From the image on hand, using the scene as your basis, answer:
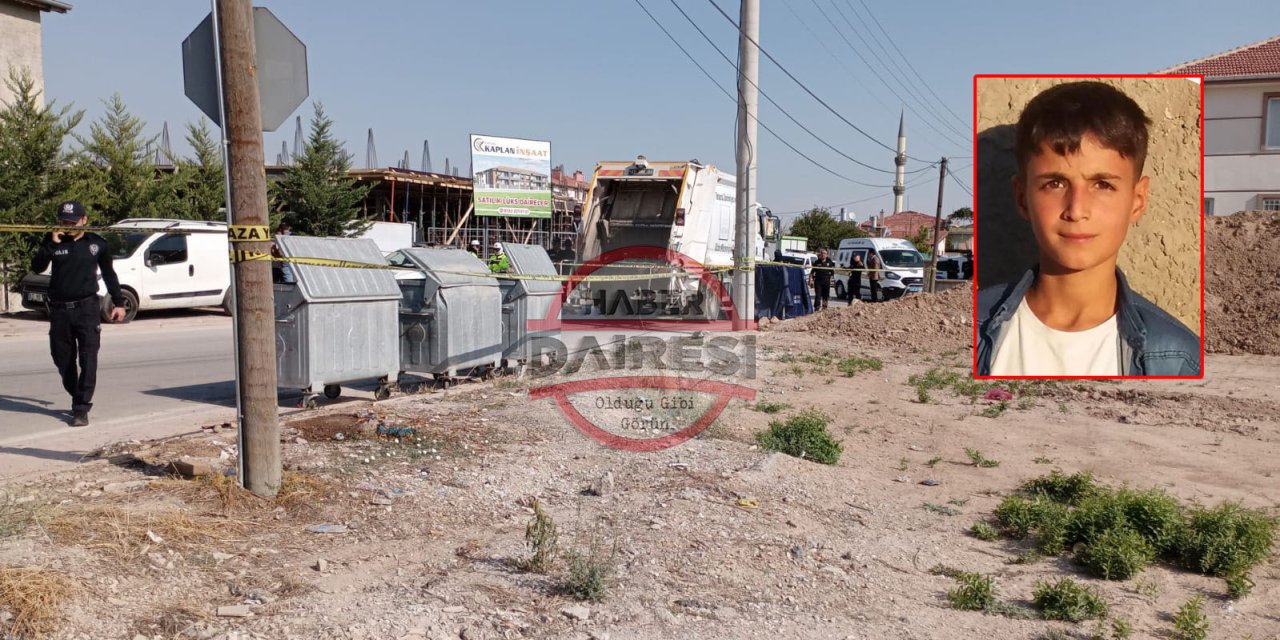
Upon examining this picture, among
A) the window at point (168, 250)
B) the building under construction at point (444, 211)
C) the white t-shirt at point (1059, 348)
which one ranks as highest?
the building under construction at point (444, 211)

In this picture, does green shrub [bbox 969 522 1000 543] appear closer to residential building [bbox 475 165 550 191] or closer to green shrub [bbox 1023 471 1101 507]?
green shrub [bbox 1023 471 1101 507]

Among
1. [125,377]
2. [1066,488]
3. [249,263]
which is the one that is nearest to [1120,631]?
[1066,488]

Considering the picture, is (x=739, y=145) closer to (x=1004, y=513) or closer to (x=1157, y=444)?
(x=1157, y=444)

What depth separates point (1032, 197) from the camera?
6.55 m

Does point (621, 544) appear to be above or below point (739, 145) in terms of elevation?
below

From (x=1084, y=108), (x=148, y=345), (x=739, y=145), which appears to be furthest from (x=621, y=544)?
(x=148, y=345)

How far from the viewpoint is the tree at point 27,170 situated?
1731 centimetres

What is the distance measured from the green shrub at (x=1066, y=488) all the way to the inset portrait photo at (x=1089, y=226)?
0.82m

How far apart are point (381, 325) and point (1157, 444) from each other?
7329 millimetres

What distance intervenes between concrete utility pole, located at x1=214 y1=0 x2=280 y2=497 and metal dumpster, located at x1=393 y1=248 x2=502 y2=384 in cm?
398

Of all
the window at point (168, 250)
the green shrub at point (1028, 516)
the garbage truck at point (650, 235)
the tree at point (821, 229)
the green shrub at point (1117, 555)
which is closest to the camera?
the green shrub at point (1117, 555)

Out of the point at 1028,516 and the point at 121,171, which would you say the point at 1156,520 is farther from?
the point at 121,171

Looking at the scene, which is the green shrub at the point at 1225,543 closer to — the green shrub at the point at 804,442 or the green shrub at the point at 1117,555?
the green shrub at the point at 1117,555

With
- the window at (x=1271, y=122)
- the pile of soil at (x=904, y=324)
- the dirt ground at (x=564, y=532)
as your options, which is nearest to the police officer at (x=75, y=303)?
the dirt ground at (x=564, y=532)
